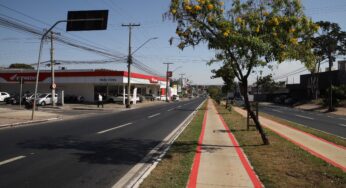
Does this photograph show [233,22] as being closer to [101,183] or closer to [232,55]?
[232,55]

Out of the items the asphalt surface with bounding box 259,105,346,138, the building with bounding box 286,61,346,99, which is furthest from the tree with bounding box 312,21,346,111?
the asphalt surface with bounding box 259,105,346,138

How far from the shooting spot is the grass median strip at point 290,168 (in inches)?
297

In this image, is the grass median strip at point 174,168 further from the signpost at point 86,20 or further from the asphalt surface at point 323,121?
the signpost at point 86,20

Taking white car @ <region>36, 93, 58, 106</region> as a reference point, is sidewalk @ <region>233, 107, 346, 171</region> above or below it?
below

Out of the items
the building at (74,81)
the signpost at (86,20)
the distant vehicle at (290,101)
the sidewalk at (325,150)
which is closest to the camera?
the sidewalk at (325,150)

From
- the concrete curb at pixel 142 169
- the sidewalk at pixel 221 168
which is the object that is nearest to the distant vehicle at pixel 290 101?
the sidewalk at pixel 221 168

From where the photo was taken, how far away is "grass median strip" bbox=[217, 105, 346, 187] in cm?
753

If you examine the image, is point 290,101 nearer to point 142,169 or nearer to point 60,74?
point 60,74

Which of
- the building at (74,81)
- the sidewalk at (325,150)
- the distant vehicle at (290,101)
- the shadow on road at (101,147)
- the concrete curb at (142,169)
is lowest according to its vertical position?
the concrete curb at (142,169)

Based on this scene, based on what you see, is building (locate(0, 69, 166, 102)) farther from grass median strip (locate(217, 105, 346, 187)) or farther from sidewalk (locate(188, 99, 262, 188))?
grass median strip (locate(217, 105, 346, 187))

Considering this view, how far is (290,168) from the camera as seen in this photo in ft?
28.9

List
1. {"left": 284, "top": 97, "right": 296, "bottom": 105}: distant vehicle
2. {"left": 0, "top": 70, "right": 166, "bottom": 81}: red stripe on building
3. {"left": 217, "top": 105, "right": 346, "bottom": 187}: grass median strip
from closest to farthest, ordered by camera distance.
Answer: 1. {"left": 217, "top": 105, "right": 346, "bottom": 187}: grass median strip
2. {"left": 0, "top": 70, "right": 166, "bottom": 81}: red stripe on building
3. {"left": 284, "top": 97, "right": 296, "bottom": 105}: distant vehicle

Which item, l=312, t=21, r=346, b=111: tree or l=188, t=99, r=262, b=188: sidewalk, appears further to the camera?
l=312, t=21, r=346, b=111: tree

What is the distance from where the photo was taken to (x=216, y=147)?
12422 mm
